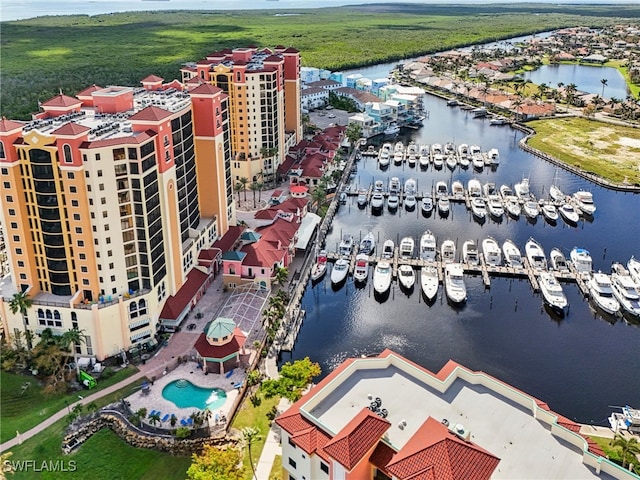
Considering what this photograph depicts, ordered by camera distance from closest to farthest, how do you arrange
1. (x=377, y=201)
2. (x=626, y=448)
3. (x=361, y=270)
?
(x=626, y=448) → (x=361, y=270) → (x=377, y=201)

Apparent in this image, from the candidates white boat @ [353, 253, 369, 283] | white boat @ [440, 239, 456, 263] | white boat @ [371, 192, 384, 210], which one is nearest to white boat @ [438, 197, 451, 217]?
white boat @ [371, 192, 384, 210]

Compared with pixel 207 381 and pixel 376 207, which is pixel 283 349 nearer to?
pixel 207 381

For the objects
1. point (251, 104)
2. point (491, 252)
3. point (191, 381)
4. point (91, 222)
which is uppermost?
point (251, 104)

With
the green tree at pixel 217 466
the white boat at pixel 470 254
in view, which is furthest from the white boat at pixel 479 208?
the green tree at pixel 217 466

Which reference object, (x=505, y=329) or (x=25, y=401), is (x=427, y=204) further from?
(x=25, y=401)

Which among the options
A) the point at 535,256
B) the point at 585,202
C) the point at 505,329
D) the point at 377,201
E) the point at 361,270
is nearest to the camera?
the point at 505,329

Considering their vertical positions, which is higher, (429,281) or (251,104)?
(251,104)

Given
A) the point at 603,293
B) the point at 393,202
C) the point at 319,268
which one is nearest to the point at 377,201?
the point at 393,202
